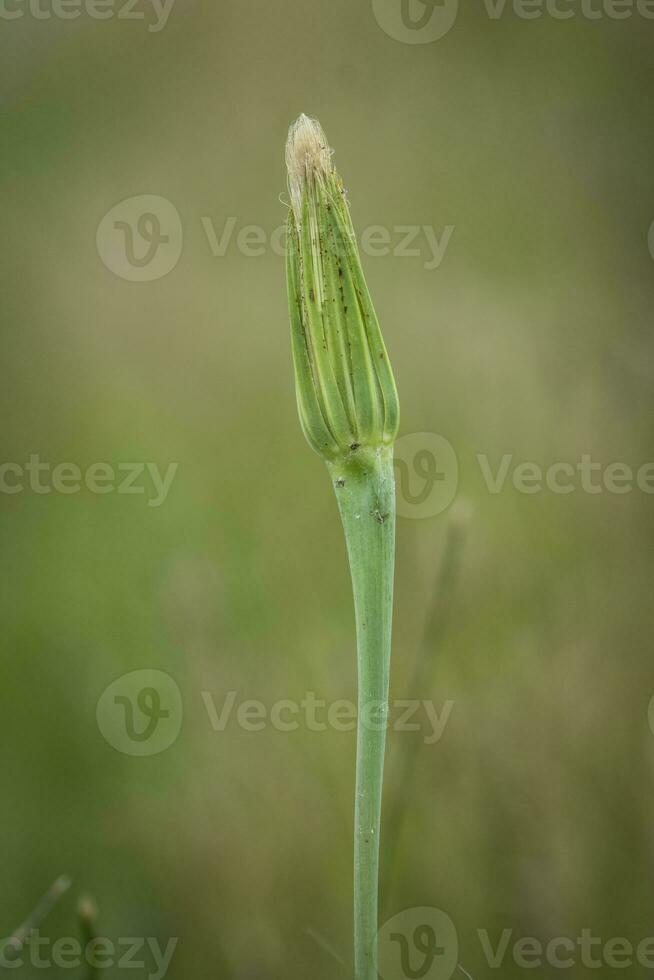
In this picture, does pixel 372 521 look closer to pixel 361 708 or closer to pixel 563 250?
pixel 361 708

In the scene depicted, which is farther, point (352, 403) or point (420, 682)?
point (420, 682)

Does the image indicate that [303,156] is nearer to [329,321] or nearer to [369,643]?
[329,321]

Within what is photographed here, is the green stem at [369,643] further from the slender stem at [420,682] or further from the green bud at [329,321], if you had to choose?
the slender stem at [420,682]

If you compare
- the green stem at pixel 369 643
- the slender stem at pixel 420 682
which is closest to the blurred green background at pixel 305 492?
the slender stem at pixel 420 682

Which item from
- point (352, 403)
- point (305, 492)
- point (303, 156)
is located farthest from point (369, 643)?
point (305, 492)

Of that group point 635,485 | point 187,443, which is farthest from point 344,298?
point 187,443

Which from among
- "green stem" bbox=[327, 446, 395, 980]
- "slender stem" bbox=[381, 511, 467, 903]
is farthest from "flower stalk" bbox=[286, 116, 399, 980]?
"slender stem" bbox=[381, 511, 467, 903]
